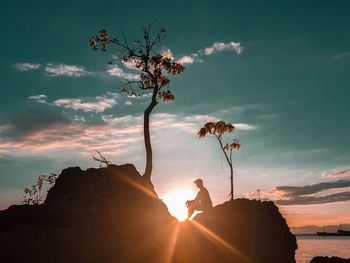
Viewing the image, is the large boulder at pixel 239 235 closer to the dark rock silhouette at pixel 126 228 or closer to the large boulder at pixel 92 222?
the dark rock silhouette at pixel 126 228

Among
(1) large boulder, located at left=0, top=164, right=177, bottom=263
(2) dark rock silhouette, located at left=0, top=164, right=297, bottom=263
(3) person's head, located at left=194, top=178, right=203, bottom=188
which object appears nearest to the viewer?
(1) large boulder, located at left=0, top=164, right=177, bottom=263

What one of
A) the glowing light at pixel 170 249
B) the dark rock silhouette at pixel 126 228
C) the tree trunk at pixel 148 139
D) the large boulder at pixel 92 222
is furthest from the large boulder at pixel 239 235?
the tree trunk at pixel 148 139

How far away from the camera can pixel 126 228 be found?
1962 cm

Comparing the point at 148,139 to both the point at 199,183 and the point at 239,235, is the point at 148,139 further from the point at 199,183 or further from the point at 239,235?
the point at 239,235

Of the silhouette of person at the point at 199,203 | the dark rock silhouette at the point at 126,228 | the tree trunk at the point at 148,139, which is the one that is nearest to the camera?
the dark rock silhouette at the point at 126,228

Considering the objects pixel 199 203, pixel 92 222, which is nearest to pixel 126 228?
pixel 92 222

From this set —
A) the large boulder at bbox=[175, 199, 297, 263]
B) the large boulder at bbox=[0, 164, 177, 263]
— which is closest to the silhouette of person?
the large boulder at bbox=[175, 199, 297, 263]

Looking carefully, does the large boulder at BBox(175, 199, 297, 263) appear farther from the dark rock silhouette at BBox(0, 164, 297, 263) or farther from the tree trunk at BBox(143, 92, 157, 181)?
the tree trunk at BBox(143, 92, 157, 181)

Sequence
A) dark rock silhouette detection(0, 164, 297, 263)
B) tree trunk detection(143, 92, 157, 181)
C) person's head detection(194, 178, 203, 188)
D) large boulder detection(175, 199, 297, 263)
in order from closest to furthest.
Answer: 1. dark rock silhouette detection(0, 164, 297, 263)
2. large boulder detection(175, 199, 297, 263)
3. person's head detection(194, 178, 203, 188)
4. tree trunk detection(143, 92, 157, 181)

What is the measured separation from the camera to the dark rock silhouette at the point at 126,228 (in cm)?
1579

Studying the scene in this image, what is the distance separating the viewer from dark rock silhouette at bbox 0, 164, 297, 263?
15789 mm

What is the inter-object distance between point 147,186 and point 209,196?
4.33 m

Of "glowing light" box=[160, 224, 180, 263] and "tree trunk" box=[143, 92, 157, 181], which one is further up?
"tree trunk" box=[143, 92, 157, 181]

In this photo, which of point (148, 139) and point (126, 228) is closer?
point (126, 228)
